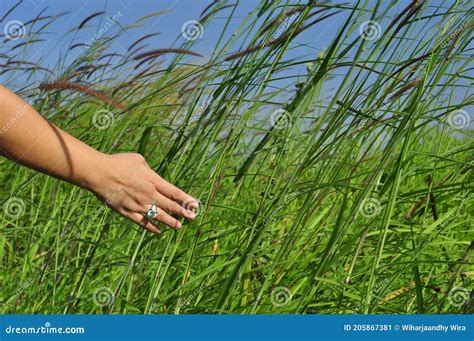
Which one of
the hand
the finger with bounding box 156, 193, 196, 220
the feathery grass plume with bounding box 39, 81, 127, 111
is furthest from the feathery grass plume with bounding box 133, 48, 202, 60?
the finger with bounding box 156, 193, 196, 220

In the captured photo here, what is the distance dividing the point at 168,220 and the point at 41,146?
0.32 m

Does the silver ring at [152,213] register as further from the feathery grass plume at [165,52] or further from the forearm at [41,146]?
the feathery grass plume at [165,52]

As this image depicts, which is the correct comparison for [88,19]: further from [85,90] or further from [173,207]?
[173,207]

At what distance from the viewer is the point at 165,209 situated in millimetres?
1507

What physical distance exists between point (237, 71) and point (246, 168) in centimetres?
22

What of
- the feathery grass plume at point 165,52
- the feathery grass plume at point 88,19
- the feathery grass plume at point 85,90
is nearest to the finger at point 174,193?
the feathery grass plume at point 85,90

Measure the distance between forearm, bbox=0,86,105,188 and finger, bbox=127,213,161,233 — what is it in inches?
4.9

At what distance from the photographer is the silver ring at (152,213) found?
149cm

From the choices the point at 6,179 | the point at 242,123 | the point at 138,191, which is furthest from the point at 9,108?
the point at 6,179

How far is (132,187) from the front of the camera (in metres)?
1.56

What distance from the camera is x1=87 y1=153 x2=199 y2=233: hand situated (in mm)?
1507

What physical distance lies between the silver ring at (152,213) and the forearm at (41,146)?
15 cm

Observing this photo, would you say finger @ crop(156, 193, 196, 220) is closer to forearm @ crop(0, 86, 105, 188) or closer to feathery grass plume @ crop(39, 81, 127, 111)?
forearm @ crop(0, 86, 105, 188)

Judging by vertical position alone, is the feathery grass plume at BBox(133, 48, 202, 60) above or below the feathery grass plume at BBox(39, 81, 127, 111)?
above
